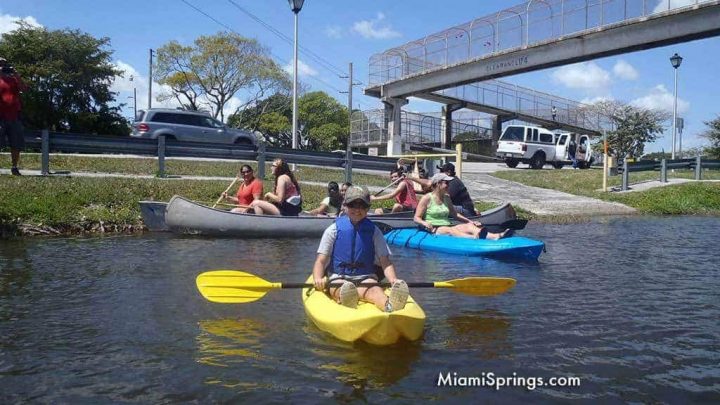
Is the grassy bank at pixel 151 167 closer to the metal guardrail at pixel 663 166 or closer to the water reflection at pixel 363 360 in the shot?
the metal guardrail at pixel 663 166

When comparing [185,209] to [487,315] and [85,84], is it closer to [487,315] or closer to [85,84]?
[487,315]

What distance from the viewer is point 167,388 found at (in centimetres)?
447

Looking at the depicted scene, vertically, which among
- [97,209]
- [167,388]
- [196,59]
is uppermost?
[196,59]

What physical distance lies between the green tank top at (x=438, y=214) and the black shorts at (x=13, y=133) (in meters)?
9.13

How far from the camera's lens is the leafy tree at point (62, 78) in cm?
2883

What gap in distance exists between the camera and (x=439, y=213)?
11.4 metres

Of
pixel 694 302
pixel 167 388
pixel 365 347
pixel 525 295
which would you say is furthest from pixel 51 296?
pixel 694 302

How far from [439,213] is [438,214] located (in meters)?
0.03

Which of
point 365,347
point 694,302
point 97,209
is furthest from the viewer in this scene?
point 97,209

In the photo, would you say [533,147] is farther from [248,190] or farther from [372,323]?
[372,323]

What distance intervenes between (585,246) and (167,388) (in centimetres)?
929

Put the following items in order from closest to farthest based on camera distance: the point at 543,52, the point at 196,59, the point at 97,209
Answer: the point at 97,209 → the point at 543,52 → the point at 196,59

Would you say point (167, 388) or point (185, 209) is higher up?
point (185, 209)

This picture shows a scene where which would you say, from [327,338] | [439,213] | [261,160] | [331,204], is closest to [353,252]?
[327,338]
